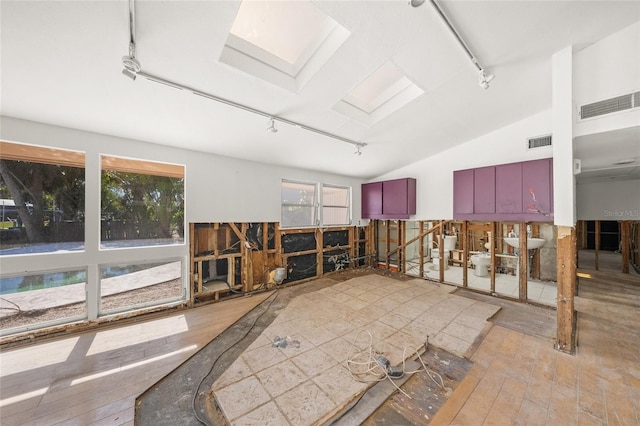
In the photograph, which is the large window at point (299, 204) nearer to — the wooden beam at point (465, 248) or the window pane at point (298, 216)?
the window pane at point (298, 216)

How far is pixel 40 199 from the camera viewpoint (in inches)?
113

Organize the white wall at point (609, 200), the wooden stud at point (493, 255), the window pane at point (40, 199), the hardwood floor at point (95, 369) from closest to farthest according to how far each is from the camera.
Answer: the hardwood floor at point (95, 369)
the window pane at point (40, 199)
the wooden stud at point (493, 255)
the white wall at point (609, 200)

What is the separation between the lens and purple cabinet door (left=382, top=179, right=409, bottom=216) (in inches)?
221

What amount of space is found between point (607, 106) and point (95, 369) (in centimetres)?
643

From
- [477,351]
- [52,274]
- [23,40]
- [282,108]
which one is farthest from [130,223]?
[477,351]

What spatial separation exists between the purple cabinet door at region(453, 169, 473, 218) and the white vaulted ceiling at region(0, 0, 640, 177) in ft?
3.98

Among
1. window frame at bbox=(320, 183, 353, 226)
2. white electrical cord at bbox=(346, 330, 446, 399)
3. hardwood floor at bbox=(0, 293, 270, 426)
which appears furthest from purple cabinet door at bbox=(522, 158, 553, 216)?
hardwood floor at bbox=(0, 293, 270, 426)

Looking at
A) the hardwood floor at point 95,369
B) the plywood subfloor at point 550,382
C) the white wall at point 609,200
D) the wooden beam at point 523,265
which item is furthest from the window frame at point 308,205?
the white wall at point 609,200

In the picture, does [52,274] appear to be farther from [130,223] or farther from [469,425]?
[469,425]

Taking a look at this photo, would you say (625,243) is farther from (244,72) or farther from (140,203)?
(140,203)

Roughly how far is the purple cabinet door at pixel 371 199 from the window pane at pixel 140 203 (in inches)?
184

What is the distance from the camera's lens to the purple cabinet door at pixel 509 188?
3906mm

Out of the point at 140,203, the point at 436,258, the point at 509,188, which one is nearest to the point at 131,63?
the point at 140,203

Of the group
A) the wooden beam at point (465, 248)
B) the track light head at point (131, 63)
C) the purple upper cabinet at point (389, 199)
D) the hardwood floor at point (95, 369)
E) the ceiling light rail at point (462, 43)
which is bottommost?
the hardwood floor at point (95, 369)
